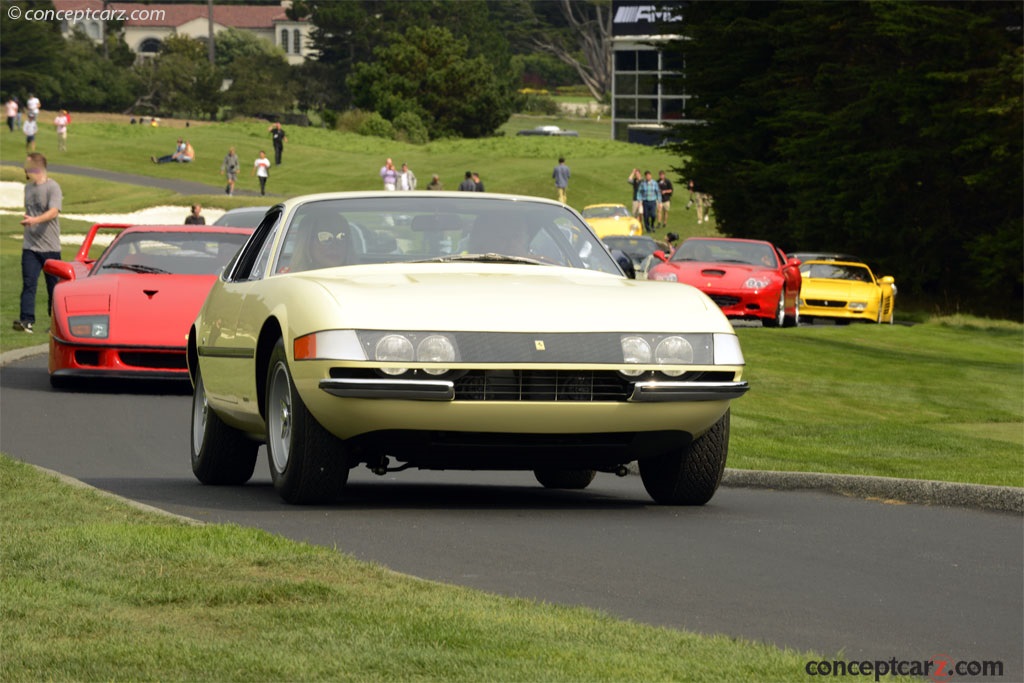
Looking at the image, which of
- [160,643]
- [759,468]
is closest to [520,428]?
[160,643]

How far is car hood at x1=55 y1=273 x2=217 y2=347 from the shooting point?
16688mm

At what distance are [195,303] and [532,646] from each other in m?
11.6

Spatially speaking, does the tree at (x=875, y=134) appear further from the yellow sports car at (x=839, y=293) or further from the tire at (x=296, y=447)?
the tire at (x=296, y=447)

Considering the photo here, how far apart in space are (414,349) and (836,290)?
29428mm

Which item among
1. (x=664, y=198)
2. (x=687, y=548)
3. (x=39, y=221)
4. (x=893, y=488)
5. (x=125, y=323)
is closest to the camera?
(x=687, y=548)

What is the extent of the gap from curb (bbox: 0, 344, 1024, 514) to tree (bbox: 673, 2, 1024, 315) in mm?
29137

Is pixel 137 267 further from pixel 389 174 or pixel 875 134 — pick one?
pixel 389 174

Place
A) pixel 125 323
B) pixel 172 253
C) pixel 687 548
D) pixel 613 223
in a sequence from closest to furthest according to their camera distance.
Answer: pixel 687 548, pixel 125 323, pixel 172 253, pixel 613 223

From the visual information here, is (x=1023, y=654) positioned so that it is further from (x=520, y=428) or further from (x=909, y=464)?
(x=909, y=464)

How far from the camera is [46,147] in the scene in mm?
85000

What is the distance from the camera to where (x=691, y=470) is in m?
9.64

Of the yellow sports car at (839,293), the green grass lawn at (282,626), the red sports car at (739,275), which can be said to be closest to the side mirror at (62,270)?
the green grass lawn at (282,626)

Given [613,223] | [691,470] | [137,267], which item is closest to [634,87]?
[613,223]

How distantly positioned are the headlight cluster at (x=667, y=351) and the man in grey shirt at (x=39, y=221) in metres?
13.3
